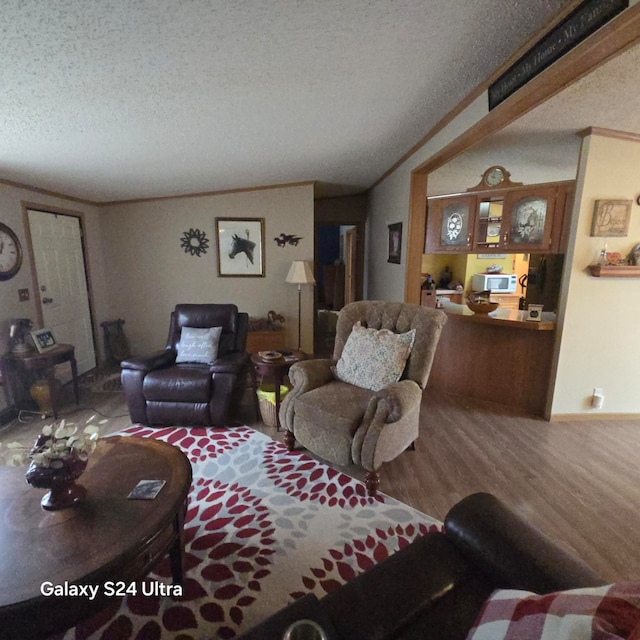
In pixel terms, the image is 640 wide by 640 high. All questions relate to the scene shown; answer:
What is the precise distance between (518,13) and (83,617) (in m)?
2.63

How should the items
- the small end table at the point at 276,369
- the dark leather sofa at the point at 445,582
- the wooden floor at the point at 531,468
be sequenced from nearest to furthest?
1. the dark leather sofa at the point at 445,582
2. the wooden floor at the point at 531,468
3. the small end table at the point at 276,369

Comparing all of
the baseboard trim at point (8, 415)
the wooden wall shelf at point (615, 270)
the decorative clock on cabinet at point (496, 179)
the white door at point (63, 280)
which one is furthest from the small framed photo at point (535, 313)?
the white door at point (63, 280)

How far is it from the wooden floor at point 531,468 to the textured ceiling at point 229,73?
2224 mm

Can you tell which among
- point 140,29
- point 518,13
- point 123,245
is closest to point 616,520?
point 518,13

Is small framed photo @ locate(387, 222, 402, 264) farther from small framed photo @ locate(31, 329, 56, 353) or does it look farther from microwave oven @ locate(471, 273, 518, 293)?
small framed photo @ locate(31, 329, 56, 353)

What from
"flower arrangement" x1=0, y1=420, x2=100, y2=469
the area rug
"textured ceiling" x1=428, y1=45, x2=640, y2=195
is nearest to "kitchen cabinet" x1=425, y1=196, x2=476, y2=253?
"textured ceiling" x1=428, y1=45, x2=640, y2=195

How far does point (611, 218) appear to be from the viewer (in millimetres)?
2646

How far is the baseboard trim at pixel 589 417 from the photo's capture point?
290cm

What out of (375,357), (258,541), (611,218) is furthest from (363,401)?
(611,218)

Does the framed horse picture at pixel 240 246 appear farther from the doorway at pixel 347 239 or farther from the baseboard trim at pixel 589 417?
the baseboard trim at pixel 589 417

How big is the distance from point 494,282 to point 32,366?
547 centimetres

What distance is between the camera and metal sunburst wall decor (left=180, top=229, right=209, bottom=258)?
447 centimetres

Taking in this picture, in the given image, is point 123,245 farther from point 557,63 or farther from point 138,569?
point 557,63

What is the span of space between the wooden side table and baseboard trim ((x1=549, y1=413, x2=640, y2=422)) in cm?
430
